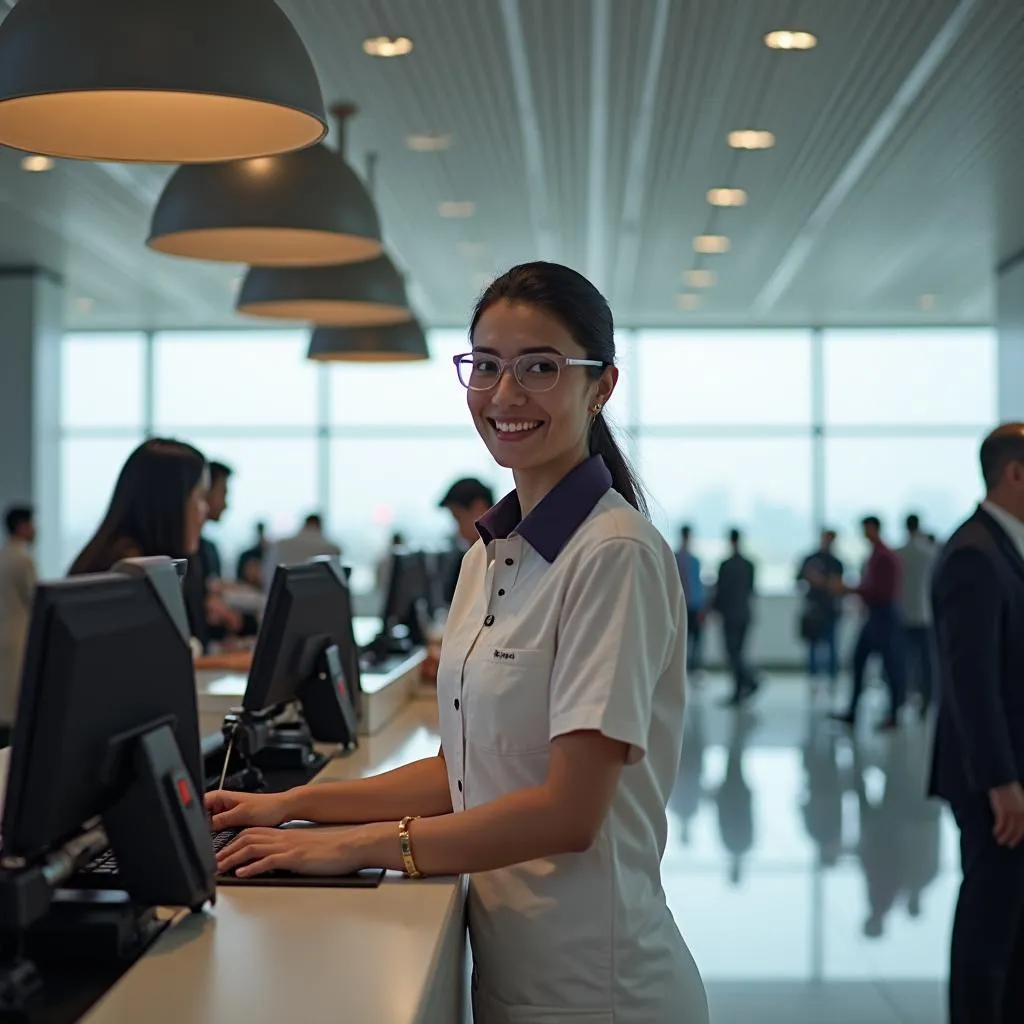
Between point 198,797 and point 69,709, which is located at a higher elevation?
point 69,709

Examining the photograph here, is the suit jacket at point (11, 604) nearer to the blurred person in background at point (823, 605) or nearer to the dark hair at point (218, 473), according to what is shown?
the dark hair at point (218, 473)

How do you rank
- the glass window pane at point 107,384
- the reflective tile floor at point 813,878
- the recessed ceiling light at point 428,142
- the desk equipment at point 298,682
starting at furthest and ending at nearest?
the glass window pane at point 107,384 → the recessed ceiling light at point 428,142 → the reflective tile floor at point 813,878 → the desk equipment at point 298,682

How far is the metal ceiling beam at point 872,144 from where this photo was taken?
19.8ft

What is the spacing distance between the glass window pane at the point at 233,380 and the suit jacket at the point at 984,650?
1319 centimetres

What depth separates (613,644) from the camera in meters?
1.77

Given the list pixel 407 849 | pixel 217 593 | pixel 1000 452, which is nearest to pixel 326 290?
pixel 1000 452

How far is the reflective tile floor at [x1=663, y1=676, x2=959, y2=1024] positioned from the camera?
4.47 meters

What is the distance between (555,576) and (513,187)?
764cm

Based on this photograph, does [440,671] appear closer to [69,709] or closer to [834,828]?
[69,709]

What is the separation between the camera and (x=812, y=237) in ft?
35.2

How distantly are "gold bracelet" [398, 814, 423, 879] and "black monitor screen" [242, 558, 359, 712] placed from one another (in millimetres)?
1019

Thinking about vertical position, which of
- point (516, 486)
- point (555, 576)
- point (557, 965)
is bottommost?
point (557, 965)

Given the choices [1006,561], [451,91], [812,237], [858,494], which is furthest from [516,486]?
[858,494]

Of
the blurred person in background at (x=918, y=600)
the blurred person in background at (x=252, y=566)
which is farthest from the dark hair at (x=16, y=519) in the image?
the blurred person in background at (x=918, y=600)
